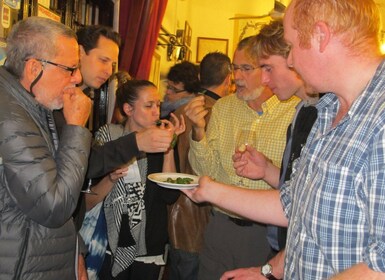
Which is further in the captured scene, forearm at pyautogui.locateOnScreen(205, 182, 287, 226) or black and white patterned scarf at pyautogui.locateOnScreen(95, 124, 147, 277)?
black and white patterned scarf at pyautogui.locateOnScreen(95, 124, 147, 277)

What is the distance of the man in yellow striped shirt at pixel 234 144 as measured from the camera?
231 cm

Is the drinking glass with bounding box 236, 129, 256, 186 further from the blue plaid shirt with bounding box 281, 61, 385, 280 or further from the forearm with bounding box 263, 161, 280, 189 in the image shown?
the blue plaid shirt with bounding box 281, 61, 385, 280

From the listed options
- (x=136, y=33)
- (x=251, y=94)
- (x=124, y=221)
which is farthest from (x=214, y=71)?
(x=124, y=221)

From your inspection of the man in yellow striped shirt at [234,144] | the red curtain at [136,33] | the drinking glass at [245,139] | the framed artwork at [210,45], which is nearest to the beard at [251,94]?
the man in yellow striped shirt at [234,144]

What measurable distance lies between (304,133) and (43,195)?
101 centimetres

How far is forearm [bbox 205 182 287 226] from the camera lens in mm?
1506

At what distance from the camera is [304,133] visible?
5.55 feet

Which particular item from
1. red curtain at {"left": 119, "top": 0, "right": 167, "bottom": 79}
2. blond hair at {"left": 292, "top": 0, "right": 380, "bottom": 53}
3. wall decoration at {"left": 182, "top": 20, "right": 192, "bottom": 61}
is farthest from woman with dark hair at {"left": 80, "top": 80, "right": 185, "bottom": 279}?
wall decoration at {"left": 182, "top": 20, "right": 192, "bottom": 61}

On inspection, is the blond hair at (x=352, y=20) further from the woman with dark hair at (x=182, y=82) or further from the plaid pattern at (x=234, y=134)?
the woman with dark hair at (x=182, y=82)

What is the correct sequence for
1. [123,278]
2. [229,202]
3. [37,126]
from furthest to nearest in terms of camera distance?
[123,278], [229,202], [37,126]

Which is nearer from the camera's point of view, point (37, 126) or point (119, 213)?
point (37, 126)

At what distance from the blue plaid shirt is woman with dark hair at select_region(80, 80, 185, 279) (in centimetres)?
119

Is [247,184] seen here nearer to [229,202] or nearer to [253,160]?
[253,160]

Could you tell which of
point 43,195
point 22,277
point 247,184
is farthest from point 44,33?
point 247,184
